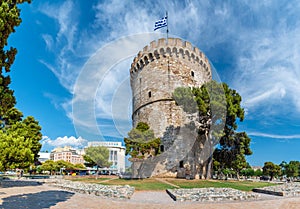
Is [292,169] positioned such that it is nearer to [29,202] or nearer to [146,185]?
[146,185]

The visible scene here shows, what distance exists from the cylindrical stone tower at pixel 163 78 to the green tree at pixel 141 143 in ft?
4.92

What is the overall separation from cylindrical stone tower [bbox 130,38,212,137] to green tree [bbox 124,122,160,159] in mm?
1498

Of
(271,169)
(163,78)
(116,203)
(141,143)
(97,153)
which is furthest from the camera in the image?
(271,169)

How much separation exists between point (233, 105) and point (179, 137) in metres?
6.89

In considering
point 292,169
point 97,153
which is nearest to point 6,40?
point 97,153

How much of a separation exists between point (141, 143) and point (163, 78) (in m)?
8.40

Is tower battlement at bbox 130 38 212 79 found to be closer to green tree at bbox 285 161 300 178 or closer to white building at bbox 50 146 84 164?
green tree at bbox 285 161 300 178

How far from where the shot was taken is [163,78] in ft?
88.6

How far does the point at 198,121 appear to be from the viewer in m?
23.3

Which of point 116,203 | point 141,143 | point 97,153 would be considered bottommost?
point 116,203

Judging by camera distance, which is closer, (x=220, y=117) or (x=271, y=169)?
(x=220, y=117)

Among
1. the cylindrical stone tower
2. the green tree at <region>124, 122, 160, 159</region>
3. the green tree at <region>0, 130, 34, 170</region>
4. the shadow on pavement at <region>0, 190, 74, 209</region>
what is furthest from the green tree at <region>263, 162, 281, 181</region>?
the shadow on pavement at <region>0, 190, 74, 209</region>

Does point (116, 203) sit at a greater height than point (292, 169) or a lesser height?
greater

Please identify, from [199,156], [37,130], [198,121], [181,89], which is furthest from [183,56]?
[37,130]
